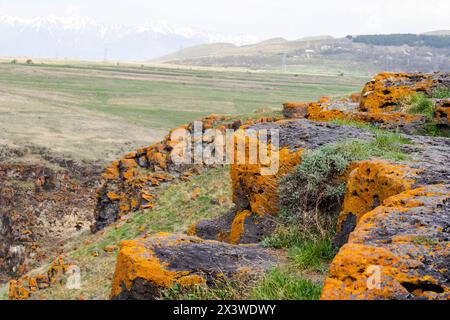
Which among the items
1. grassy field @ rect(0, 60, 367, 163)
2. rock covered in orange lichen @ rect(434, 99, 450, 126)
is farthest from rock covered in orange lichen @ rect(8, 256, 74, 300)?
grassy field @ rect(0, 60, 367, 163)

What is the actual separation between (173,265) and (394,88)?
415 inches

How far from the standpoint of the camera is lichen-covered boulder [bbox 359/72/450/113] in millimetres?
14984

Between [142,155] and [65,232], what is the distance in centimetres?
550

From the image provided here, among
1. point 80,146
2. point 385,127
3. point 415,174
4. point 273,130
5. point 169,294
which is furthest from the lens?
point 80,146

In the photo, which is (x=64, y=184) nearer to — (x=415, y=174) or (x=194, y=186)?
(x=194, y=186)

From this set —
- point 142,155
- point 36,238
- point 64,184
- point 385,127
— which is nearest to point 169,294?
point 385,127

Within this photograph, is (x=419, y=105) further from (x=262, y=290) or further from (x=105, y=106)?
(x=105, y=106)

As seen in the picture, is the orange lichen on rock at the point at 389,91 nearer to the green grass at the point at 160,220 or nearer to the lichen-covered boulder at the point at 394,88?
the lichen-covered boulder at the point at 394,88

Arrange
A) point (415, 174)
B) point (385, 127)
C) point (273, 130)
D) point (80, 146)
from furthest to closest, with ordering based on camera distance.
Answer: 1. point (80, 146)
2. point (385, 127)
3. point (273, 130)
4. point (415, 174)

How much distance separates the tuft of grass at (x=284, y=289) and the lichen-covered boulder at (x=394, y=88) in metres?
9.77

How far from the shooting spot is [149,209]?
20000 millimetres

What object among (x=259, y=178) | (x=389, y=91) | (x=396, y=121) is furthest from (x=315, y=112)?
(x=259, y=178)

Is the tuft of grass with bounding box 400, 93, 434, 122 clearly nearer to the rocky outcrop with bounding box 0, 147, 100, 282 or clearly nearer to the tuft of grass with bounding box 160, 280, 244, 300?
the tuft of grass with bounding box 160, 280, 244, 300

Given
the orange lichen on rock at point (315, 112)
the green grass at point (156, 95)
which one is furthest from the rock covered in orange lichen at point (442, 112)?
the green grass at point (156, 95)
